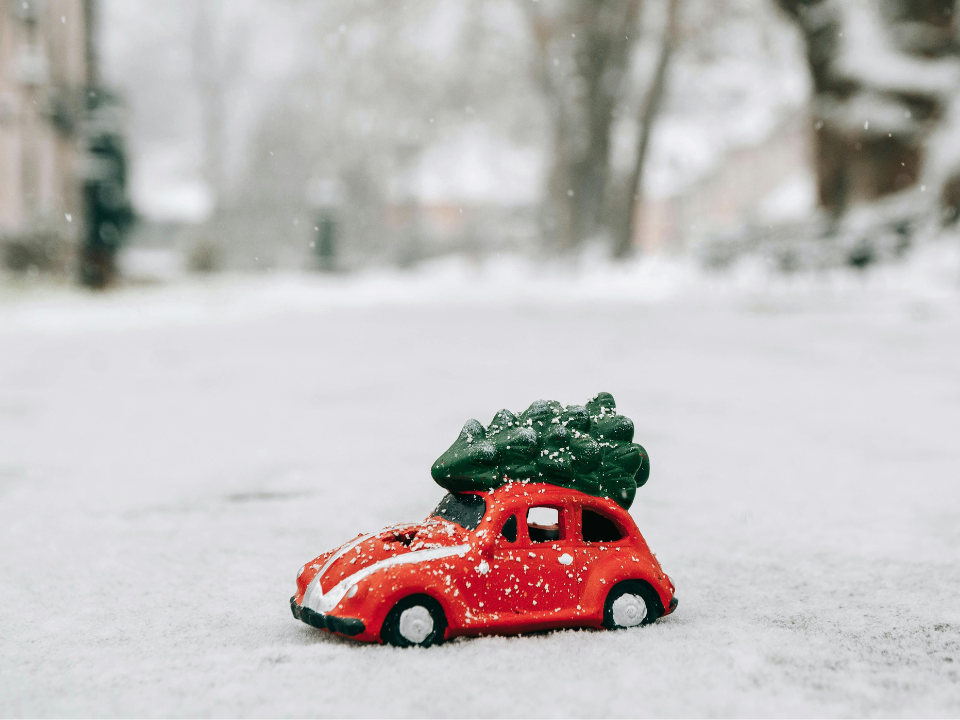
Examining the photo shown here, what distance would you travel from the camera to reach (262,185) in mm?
53062

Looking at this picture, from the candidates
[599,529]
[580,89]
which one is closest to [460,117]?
[580,89]

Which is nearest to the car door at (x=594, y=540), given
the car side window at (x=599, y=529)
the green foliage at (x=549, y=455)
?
the car side window at (x=599, y=529)

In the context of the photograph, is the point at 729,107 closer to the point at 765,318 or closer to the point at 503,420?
the point at 765,318

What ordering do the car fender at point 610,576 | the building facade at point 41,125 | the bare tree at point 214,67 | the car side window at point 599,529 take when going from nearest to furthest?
1. the car fender at point 610,576
2. the car side window at point 599,529
3. the building facade at point 41,125
4. the bare tree at point 214,67

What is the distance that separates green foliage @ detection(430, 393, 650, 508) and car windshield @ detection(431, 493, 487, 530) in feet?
0.20

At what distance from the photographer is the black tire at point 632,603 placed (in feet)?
14.6

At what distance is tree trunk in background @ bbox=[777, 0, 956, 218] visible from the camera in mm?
20609

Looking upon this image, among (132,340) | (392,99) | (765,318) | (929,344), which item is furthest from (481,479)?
(392,99)

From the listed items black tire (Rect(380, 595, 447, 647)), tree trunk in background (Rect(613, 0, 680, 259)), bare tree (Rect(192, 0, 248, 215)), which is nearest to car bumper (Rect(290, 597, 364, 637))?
black tire (Rect(380, 595, 447, 647))

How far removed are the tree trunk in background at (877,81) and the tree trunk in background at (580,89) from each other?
716cm

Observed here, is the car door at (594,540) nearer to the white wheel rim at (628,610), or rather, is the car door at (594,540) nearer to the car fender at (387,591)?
the white wheel rim at (628,610)

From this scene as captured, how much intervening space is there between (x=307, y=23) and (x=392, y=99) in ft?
16.2

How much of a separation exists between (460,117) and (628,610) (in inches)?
1436

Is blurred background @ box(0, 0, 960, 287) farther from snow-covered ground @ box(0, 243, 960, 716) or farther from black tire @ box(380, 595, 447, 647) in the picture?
black tire @ box(380, 595, 447, 647)
